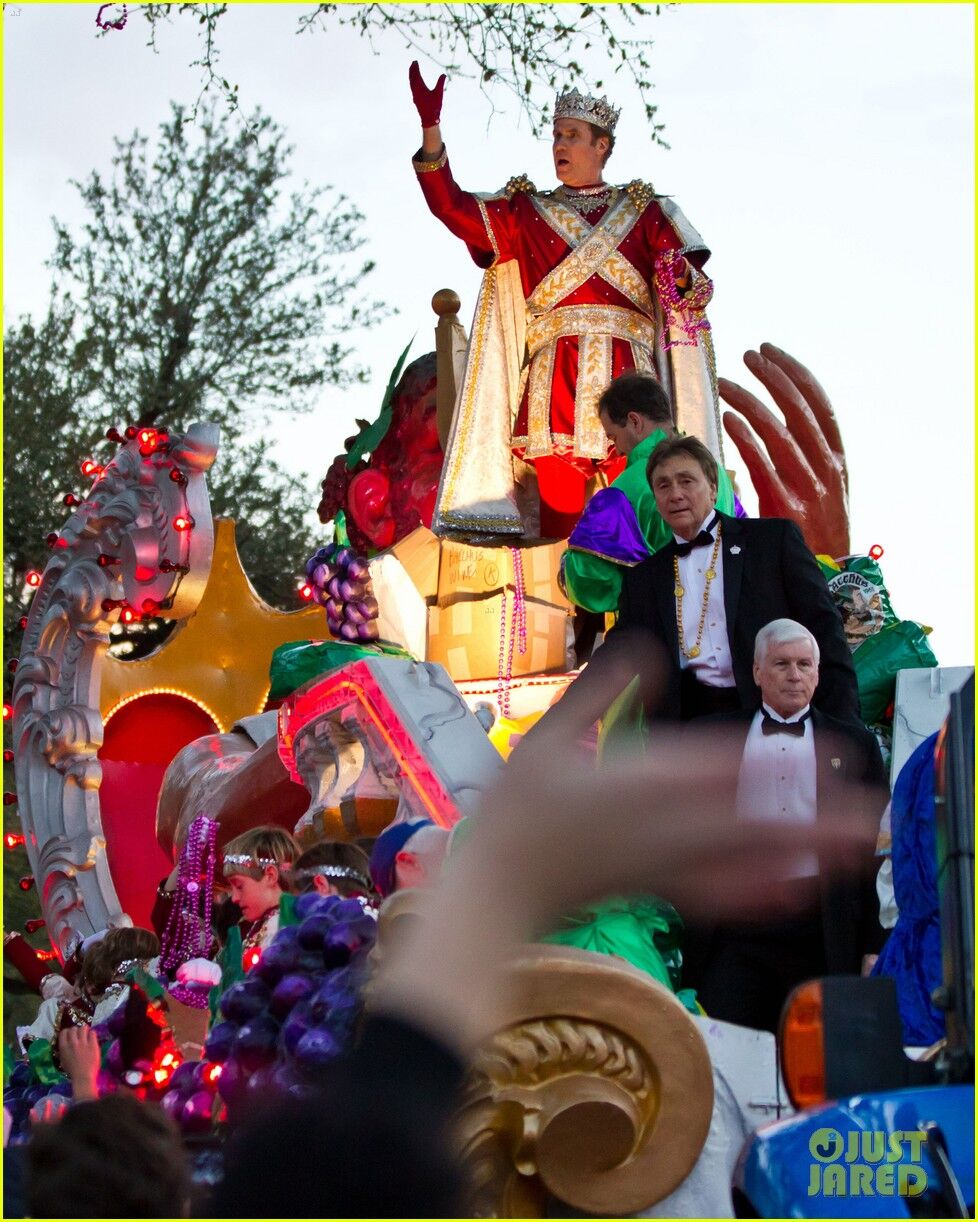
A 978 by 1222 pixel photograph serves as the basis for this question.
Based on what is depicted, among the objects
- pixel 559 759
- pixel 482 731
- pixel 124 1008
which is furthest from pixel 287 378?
pixel 559 759

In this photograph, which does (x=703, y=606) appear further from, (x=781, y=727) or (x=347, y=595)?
(x=347, y=595)

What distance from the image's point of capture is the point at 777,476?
8.75 metres

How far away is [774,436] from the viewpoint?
882cm

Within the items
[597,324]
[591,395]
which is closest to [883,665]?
[591,395]

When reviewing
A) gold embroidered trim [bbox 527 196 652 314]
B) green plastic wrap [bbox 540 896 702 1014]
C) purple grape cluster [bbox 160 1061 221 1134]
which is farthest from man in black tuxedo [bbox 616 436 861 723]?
gold embroidered trim [bbox 527 196 652 314]

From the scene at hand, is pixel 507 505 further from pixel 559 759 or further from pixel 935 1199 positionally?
pixel 559 759

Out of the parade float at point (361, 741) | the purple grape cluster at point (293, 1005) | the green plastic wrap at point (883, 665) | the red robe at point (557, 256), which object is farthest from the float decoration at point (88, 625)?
the purple grape cluster at point (293, 1005)

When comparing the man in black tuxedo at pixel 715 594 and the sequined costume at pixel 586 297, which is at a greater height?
the sequined costume at pixel 586 297

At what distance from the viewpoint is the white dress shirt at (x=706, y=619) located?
192 inches

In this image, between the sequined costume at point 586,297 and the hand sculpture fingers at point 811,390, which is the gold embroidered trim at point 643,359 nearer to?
the sequined costume at point 586,297

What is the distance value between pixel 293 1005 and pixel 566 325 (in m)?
5.02

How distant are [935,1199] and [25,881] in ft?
24.3

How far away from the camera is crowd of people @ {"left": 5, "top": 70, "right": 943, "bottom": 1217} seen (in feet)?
4.41

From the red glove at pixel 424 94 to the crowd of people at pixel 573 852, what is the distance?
18 millimetres
